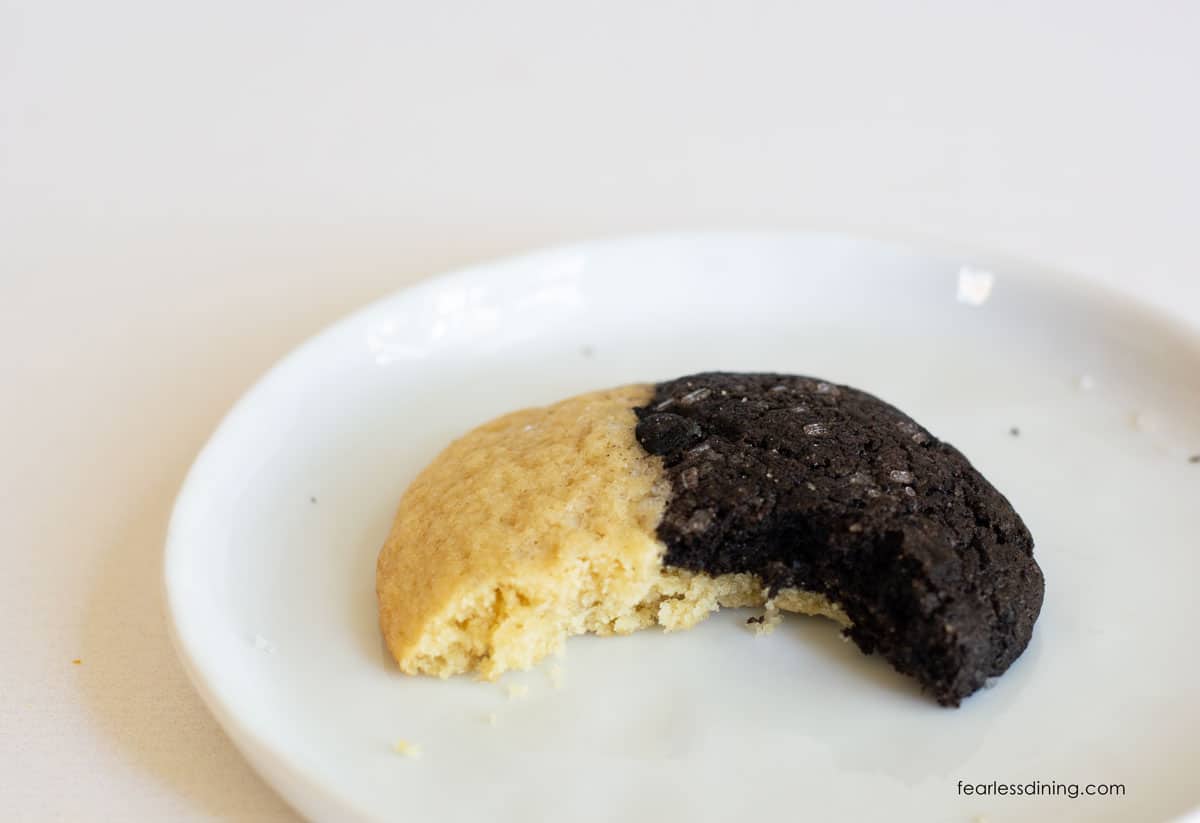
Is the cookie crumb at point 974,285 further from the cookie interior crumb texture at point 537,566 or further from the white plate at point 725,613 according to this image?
the cookie interior crumb texture at point 537,566

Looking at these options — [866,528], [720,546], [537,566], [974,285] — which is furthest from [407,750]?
[974,285]

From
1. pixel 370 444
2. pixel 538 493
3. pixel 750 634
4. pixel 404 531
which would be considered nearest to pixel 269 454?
pixel 370 444

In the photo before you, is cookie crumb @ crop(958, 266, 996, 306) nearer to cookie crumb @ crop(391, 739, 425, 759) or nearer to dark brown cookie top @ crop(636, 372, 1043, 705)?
dark brown cookie top @ crop(636, 372, 1043, 705)

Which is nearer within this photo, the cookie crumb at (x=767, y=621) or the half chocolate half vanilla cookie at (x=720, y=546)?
the half chocolate half vanilla cookie at (x=720, y=546)

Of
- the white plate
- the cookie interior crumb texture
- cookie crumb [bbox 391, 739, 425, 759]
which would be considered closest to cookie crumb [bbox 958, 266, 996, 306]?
the white plate

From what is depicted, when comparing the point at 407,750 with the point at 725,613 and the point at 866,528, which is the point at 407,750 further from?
the point at 866,528

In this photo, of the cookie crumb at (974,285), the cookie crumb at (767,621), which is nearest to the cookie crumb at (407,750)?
the cookie crumb at (767,621)
